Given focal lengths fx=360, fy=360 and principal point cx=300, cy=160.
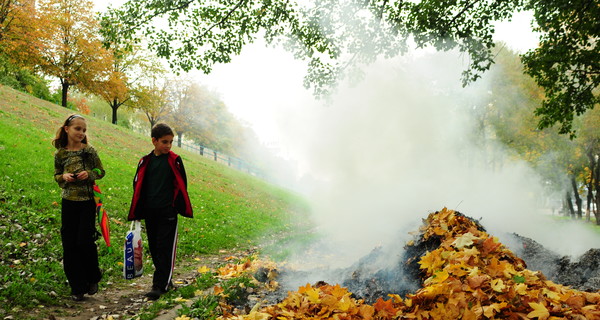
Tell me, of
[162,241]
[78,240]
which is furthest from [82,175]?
[162,241]

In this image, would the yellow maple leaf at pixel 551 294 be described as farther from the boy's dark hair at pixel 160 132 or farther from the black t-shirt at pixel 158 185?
the boy's dark hair at pixel 160 132

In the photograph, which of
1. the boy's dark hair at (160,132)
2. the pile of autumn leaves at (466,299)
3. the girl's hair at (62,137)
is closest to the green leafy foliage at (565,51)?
the pile of autumn leaves at (466,299)

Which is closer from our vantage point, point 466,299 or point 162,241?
point 466,299

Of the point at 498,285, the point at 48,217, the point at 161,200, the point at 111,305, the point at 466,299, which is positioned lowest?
the point at 111,305

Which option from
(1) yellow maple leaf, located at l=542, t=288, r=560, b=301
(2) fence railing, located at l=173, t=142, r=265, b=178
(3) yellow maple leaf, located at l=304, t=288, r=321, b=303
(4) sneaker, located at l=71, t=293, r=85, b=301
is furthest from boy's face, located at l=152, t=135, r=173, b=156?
(2) fence railing, located at l=173, t=142, r=265, b=178

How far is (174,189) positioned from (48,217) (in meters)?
3.53

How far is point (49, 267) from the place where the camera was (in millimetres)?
4898

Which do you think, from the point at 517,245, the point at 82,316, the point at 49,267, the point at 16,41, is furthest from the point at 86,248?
the point at 16,41

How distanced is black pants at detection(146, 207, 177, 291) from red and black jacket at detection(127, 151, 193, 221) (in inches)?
4.2

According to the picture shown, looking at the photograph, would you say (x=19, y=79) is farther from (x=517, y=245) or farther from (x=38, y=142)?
(x=517, y=245)

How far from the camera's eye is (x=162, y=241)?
14.6 ft

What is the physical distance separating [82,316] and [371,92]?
409 inches

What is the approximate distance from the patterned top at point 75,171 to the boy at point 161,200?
19.1 inches

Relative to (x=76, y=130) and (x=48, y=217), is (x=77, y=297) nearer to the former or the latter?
(x=76, y=130)
